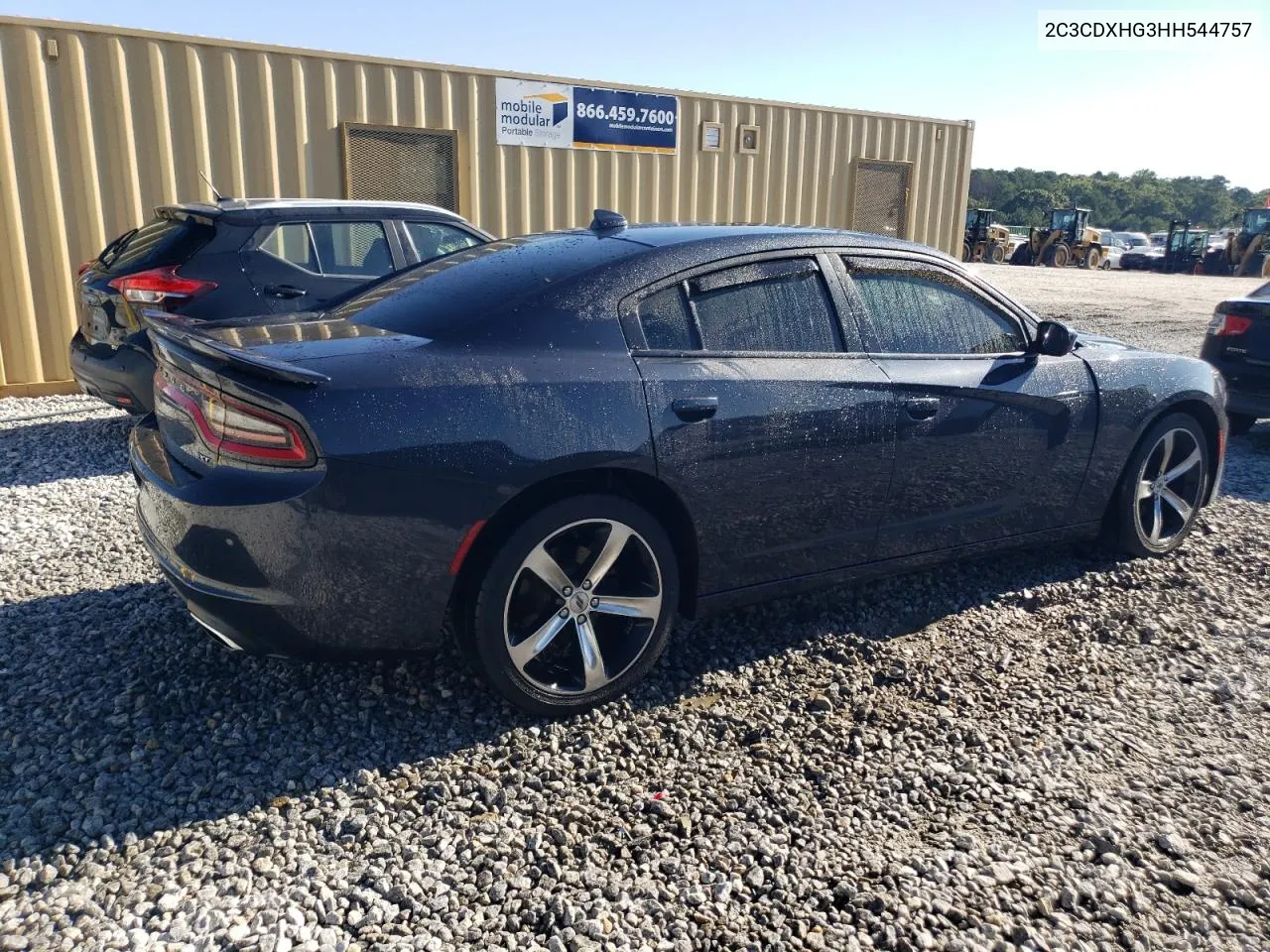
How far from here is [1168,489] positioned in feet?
16.4

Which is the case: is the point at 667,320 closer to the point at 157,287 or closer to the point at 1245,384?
the point at 157,287

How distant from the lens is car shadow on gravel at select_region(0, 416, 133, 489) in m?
6.29

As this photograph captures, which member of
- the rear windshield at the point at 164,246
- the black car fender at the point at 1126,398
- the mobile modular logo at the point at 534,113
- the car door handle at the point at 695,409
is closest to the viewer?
the car door handle at the point at 695,409

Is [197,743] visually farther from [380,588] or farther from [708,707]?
[708,707]

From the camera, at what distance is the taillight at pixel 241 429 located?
2.79 metres

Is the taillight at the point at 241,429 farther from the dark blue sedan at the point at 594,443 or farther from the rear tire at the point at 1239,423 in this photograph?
the rear tire at the point at 1239,423

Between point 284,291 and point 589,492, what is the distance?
14.1ft

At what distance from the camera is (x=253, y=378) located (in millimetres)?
2844

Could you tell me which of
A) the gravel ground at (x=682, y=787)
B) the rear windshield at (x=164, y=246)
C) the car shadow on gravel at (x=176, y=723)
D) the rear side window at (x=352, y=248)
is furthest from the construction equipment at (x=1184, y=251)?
the car shadow on gravel at (x=176, y=723)

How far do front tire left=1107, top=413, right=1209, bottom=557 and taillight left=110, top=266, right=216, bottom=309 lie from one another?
219 inches

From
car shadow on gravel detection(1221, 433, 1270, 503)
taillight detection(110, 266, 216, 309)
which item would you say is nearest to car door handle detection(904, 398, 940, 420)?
car shadow on gravel detection(1221, 433, 1270, 503)

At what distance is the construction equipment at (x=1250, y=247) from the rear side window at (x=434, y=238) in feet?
138

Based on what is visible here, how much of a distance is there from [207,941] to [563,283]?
2.17 metres

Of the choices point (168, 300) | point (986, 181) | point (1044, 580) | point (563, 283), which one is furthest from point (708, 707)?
point (986, 181)
